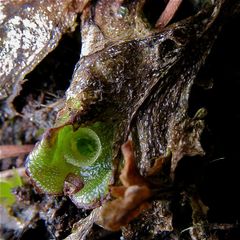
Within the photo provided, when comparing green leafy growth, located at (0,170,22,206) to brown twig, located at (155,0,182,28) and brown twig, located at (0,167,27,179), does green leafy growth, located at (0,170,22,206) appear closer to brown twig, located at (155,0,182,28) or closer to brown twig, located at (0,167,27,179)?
brown twig, located at (0,167,27,179)

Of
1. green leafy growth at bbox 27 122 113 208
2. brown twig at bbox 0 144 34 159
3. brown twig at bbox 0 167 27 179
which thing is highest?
brown twig at bbox 0 144 34 159

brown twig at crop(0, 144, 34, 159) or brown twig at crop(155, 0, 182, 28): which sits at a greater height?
brown twig at crop(155, 0, 182, 28)

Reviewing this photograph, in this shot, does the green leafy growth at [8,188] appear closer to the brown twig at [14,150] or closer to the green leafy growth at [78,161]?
the brown twig at [14,150]

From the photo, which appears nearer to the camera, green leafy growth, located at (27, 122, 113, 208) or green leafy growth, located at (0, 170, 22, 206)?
green leafy growth, located at (27, 122, 113, 208)

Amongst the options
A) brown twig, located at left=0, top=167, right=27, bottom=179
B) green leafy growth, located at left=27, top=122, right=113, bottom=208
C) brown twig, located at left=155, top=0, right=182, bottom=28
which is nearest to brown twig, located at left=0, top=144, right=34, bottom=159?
brown twig, located at left=0, top=167, right=27, bottom=179

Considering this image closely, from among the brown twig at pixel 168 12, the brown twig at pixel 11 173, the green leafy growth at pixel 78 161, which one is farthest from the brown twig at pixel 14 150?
the brown twig at pixel 168 12

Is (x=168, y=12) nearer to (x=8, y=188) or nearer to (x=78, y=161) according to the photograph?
(x=78, y=161)

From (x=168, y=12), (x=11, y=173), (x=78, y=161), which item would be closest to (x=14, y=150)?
(x=11, y=173)
